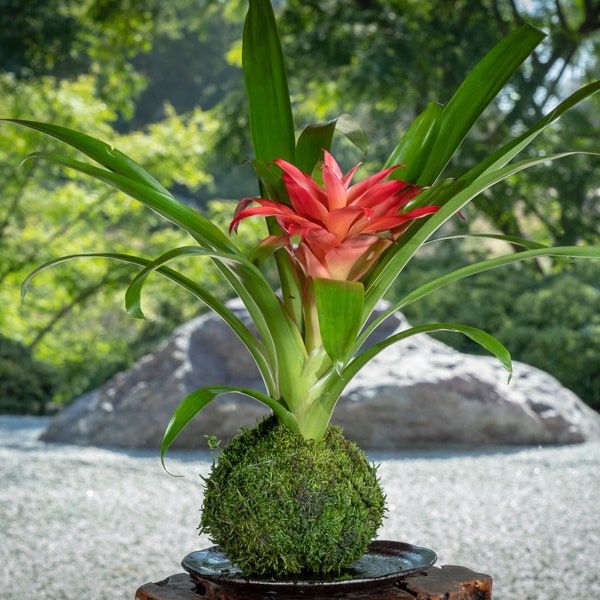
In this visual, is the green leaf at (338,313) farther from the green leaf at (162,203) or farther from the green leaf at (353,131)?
the green leaf at (353,131)

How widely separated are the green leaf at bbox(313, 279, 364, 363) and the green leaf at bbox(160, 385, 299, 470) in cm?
13

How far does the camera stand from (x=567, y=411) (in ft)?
16.3

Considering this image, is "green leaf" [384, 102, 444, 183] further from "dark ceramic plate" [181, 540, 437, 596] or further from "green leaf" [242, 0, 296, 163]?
"dark ceramic plate" [181, 540, 437, 596]

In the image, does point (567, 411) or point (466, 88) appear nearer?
point (466, 88)

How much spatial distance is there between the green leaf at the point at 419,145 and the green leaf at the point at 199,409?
387 millimetres

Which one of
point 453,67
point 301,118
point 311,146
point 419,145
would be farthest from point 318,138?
point 301,118

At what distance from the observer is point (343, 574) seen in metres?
1.09

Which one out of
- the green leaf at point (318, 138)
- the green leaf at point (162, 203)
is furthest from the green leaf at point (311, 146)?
the green leaf at point (162, 203)

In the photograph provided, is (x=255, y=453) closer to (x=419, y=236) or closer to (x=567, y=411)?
(x=419, y=236)

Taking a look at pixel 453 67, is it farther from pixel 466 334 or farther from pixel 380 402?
pixel 466 334

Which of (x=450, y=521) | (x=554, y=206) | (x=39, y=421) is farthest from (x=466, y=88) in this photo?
(x=554, y=206)

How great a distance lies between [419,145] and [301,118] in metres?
8.00

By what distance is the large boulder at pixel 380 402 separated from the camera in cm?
472

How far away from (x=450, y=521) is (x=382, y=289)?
2290 mm
